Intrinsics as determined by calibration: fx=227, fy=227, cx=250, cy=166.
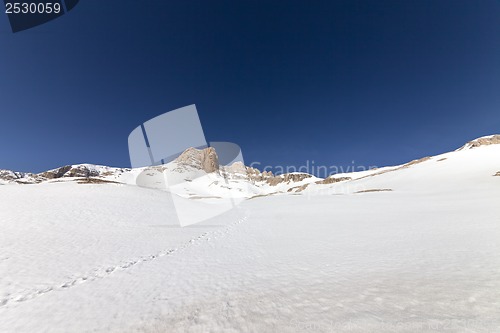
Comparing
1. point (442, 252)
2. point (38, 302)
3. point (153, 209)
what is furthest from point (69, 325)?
point (153, 209)

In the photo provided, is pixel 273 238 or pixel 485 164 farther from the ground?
pixel 485 164

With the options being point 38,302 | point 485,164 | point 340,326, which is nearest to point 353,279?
point 340,326

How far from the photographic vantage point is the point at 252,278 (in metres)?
7.12

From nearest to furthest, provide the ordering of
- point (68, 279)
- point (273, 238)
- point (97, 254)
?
point (68, 279), point (97, 254), point (273, 238)

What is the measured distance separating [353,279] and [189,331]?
4612mm

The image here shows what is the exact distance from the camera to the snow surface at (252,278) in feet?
14.9

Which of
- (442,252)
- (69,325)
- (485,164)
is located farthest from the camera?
(485,164)

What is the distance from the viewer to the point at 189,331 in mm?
4391

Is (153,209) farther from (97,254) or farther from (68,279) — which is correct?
(68,279)

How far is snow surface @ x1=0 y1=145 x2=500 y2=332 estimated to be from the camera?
4.55 metres

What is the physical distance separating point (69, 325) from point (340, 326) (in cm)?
557

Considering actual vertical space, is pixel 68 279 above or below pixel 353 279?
above

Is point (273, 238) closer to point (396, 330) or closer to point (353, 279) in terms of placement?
point (353, 279)

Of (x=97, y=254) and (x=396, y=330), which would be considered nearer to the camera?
(x=396, y=330)
